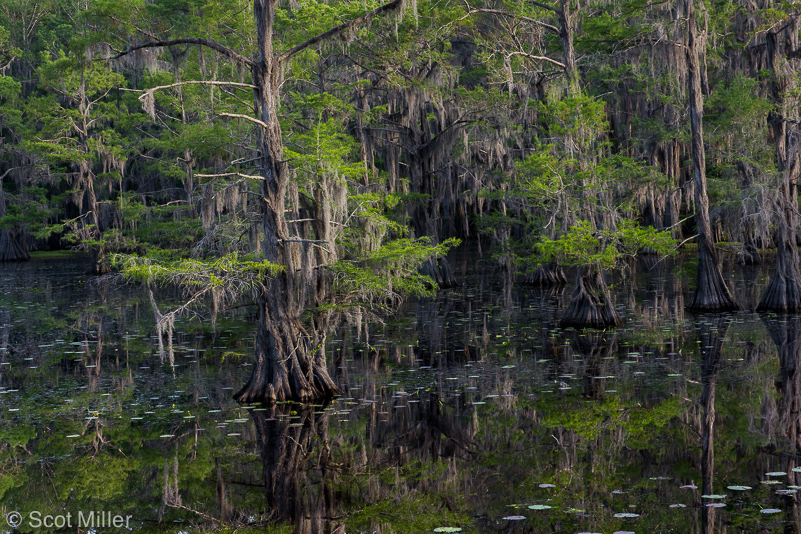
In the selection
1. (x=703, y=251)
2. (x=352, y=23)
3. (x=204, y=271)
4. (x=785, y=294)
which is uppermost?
(x=352, y=23)

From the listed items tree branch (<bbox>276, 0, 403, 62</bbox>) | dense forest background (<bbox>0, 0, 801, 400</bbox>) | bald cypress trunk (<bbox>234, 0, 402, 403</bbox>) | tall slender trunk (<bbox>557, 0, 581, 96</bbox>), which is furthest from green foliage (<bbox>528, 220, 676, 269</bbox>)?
bald cypress trunk (<bbox>234, 0, 402, 403</bbox>)

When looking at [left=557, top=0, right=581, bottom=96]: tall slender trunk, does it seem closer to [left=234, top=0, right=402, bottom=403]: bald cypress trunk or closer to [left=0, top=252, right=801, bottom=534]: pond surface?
[left=0, top=252, right=801, bottom=534]: pond surface

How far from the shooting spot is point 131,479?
24.6 ft

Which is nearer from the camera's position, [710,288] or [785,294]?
[785,294]

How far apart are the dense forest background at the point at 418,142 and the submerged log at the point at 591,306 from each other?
0.04 meters

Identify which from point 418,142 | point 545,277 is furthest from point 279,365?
point 545,277

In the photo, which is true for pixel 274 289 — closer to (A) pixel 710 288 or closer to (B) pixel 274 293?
(B) pixel 274 293

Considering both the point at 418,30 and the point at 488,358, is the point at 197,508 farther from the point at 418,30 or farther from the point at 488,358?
the point at 418,30

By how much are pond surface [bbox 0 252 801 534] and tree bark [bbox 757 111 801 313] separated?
1.17 metres

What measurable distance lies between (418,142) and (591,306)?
10257 mm

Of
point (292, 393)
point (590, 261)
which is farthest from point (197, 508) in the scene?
point (590, 261)

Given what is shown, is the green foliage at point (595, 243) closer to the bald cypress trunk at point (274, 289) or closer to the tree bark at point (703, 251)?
the tree bark at point (703, 251)

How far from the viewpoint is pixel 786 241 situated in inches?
655

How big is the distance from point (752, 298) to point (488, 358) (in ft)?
32.3
